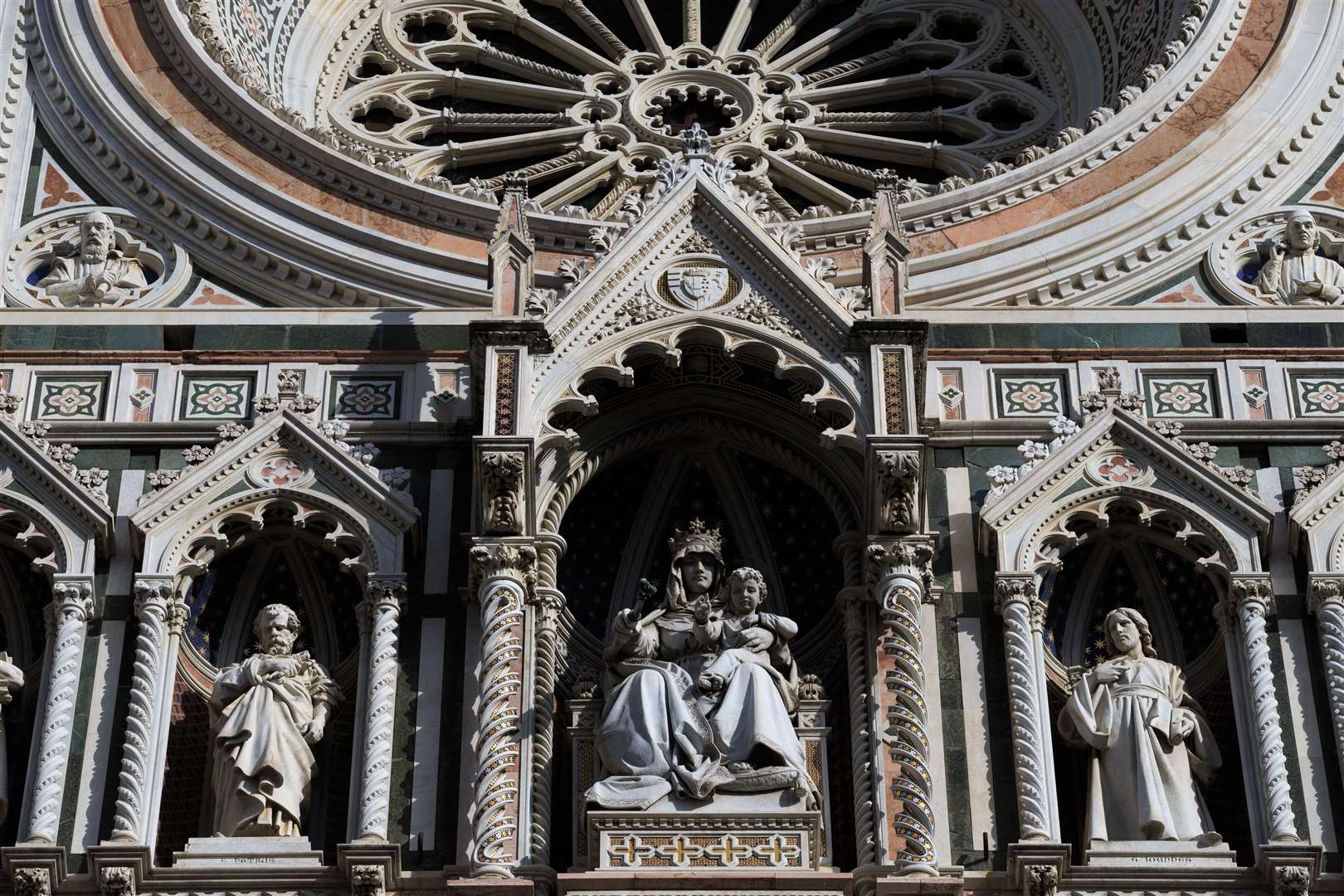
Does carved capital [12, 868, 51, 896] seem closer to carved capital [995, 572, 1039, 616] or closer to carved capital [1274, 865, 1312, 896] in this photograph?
carved capital [995, 572, 1039, 616]

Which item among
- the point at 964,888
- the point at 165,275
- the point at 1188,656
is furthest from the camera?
the point at 165,275

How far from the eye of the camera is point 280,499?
73.1 feet

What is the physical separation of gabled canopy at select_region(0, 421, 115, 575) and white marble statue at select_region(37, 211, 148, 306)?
2395mm

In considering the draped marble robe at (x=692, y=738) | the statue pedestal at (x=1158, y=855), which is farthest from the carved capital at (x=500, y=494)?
the statue pedestal at (x=1158, y=855)

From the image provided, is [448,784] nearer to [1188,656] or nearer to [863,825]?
[863,825]

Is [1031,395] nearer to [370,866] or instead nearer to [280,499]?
[280,499]

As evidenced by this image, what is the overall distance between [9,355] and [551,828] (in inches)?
207

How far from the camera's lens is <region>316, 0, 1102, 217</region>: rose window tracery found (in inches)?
1100

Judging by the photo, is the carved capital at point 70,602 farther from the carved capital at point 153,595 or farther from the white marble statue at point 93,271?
the white marble statue at point 93,271

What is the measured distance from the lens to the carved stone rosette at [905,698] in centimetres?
2031

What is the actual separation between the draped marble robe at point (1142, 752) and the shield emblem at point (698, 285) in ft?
11.9

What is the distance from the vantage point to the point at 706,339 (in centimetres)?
2284

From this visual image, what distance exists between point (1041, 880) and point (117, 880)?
525 cm

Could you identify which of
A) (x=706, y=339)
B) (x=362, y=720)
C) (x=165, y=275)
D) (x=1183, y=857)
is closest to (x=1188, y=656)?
(x=1183, y=857)
